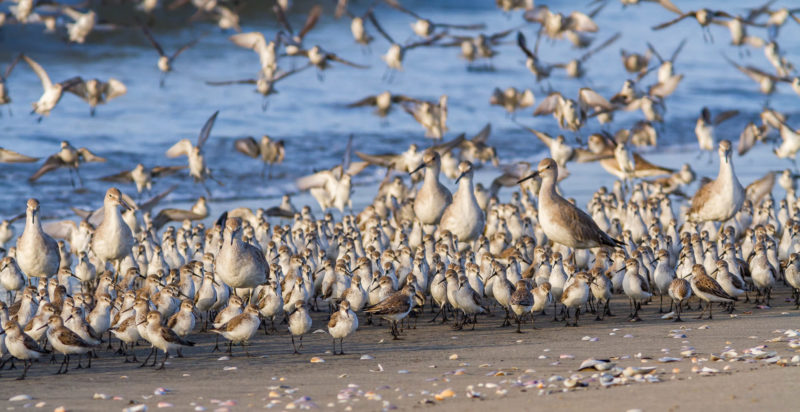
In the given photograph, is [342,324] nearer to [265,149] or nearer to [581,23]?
[265,149]

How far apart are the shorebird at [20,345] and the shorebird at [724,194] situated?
8.74 metres

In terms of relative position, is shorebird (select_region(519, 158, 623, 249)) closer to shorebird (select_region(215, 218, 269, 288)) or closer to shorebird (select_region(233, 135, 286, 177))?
shorebird (select_region(215, 218, 269, 288))

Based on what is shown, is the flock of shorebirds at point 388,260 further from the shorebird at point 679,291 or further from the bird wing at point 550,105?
the bird wing at point 550,105

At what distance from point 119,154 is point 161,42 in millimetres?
17233

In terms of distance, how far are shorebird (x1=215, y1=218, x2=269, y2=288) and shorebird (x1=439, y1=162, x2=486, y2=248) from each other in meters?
3.14

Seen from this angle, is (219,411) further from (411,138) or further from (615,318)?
(411,138)

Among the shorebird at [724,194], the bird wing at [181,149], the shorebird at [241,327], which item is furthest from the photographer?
the bird wing at [181,149]

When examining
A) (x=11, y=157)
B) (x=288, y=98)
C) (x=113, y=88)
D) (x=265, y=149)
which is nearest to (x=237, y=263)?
(x=11, y=157)

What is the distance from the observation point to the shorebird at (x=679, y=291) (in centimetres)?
1114

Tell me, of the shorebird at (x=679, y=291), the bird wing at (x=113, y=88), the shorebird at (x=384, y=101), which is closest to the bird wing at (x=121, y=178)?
the shorebird at (x=384, y=101)

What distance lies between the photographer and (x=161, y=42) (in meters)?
40.2

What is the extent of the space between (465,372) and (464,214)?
5.44 m

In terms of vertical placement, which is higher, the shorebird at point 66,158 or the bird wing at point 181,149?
the bird wing at point 181,149

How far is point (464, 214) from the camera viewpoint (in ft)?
46.1
